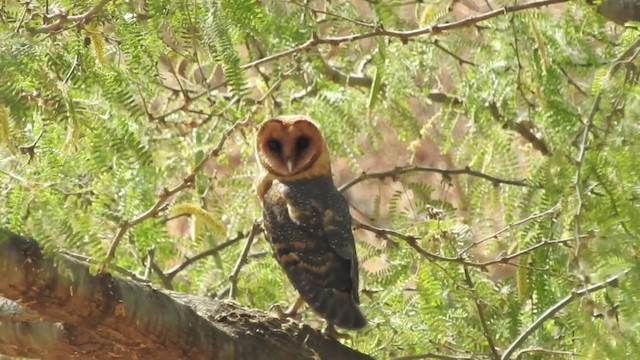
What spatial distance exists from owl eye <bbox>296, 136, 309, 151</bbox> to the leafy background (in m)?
0.28

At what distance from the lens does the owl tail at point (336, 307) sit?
4086 mm

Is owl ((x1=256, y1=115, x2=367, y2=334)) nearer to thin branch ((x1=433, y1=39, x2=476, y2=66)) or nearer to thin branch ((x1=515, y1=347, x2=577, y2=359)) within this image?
thin branch ((x1=515, y1=347, x2=577, y2=359))

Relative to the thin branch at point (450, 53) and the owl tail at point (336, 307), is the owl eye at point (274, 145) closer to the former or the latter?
the owl tail at point (336, 307)

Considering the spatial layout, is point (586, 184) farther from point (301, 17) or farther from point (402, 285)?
point (301, 17)

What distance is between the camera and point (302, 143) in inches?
191

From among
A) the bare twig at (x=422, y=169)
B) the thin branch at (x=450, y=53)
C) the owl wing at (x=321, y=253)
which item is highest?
the thin branch at (x=450, y=53)

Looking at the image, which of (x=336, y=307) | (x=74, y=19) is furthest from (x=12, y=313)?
(x=336, y=307)

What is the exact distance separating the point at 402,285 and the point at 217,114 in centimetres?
102

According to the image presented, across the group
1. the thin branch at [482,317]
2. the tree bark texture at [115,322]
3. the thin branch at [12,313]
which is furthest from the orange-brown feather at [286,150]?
the thin branch at [12,313]

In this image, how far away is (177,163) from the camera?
Answer: 17.1ft

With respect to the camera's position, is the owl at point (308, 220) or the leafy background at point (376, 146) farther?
the owl at point (308, 220)

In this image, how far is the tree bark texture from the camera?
288 cm

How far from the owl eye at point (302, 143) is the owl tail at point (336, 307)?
30.6 inches

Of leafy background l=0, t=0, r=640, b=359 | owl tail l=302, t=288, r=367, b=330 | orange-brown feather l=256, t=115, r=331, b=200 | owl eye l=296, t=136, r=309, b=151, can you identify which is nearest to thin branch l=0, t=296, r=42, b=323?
leafy background l=0, t=0, r=640, b=359
